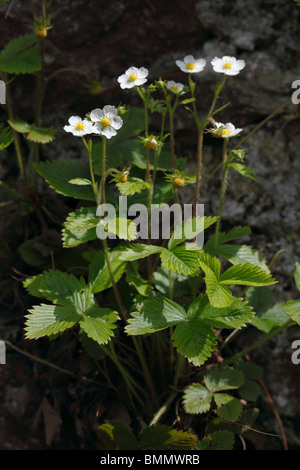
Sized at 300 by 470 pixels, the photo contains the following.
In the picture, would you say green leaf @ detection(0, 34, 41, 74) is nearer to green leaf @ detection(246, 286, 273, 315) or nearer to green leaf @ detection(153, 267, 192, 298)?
green leaf @ detection(153, 267, 192, 298)

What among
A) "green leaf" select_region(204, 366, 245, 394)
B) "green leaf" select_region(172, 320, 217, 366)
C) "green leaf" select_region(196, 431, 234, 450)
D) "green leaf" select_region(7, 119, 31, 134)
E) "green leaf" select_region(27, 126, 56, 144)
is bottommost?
"green leaf" select_region(196, 431, 234, 450)

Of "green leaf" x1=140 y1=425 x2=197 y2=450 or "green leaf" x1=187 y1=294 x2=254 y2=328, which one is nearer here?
"green leaf" x1=187 y1=294 x2=254 y2=328

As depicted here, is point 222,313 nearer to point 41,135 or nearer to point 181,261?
point 181,261

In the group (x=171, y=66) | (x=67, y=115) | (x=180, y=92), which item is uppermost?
(x=171, y=66)

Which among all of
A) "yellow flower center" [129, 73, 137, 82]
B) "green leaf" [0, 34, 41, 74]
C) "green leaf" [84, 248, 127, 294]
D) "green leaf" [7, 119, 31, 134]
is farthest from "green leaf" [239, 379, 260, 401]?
"green leaf" [0, 34, 41, 74]

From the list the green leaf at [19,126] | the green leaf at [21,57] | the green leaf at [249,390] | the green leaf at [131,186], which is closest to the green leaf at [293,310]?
the green leaf at [249,390]

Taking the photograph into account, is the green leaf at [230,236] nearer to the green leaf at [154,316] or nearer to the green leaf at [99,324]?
the green leaf at [154,316]

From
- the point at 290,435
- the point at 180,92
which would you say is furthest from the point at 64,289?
the point at 290,435

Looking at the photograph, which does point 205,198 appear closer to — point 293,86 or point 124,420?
point 293,86
